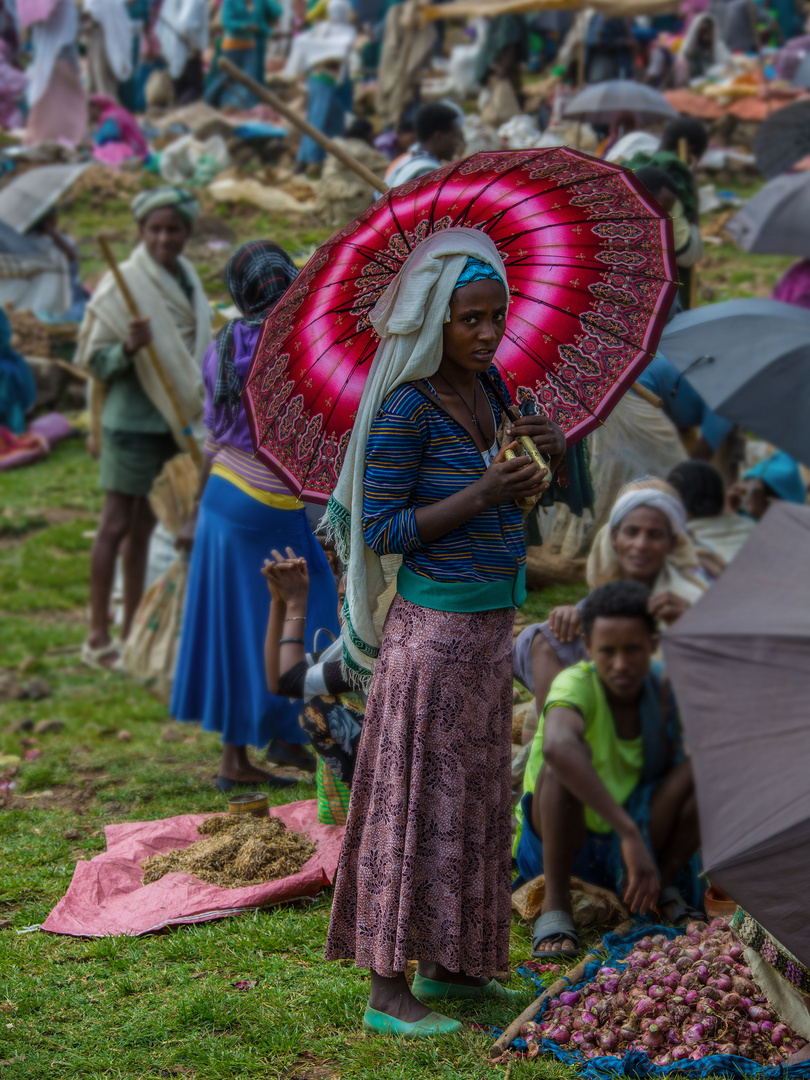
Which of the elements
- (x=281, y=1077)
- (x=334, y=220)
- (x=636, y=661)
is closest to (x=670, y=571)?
(x=636, y=661)

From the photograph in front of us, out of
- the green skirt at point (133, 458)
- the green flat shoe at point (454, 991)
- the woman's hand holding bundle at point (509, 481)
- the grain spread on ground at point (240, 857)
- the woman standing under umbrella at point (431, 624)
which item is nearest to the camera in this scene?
the woman's hand holding bundle at point (509, 481)

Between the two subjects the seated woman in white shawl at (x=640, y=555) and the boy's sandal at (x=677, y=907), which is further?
the seated woman in white shawl at (x=640, y=555)

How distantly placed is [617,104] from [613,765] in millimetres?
8970

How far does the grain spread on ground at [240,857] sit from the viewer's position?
4102mm

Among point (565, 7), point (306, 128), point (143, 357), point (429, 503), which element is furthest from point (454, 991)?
point (565, 7)

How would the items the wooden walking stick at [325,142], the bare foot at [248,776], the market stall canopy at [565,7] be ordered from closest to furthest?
the wooden walking stick at [325,142]
the bare foot at [248,776]
the market stall canopy at [565,7]

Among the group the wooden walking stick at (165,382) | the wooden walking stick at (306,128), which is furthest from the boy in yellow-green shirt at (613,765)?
the wooden walking stick at (165,382)

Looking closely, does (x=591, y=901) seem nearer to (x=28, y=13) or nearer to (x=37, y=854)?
(x=37, y=854)

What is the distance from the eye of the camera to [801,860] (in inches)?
96.8

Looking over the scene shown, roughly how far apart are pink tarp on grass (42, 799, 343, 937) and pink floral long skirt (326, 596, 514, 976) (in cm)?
93

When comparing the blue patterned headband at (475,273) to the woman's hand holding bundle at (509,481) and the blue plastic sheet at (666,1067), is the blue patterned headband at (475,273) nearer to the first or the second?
the woman's hand holding bundle at (509,481)

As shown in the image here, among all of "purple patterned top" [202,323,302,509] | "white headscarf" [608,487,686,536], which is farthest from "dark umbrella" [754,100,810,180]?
"purple patterned top" [202,323,302,509]

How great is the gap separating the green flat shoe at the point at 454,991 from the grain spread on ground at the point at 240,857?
0.94 metres

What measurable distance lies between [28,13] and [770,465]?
13686 millimetres
